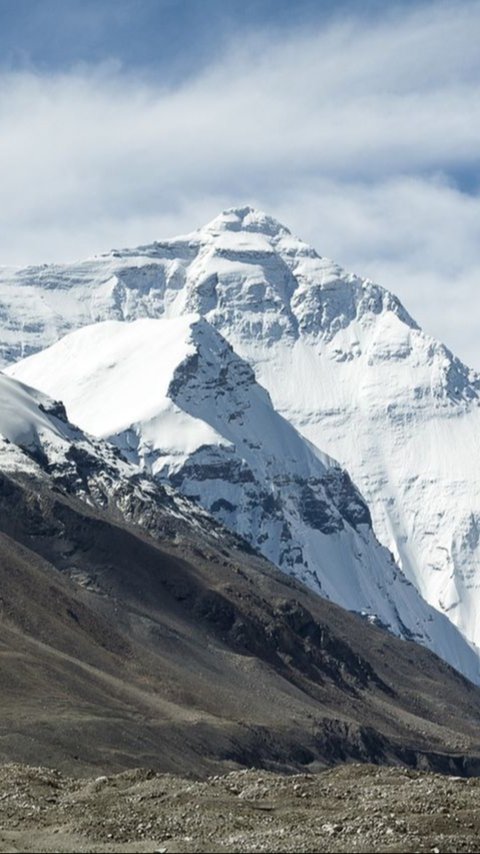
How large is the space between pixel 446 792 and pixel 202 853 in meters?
14.8

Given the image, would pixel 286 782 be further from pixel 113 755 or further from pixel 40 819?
pixel 113 755

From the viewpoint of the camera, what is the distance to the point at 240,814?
60.8 m

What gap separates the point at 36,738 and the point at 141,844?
13325 cm

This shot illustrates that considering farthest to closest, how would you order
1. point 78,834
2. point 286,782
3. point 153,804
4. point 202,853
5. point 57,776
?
point 57,776 → point 286,782 → point 153,804 → point 78,834 → point 202,853

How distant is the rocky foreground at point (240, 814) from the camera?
54750mm

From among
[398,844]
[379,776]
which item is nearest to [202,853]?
[398,844]

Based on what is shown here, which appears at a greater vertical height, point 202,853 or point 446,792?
point 446,792

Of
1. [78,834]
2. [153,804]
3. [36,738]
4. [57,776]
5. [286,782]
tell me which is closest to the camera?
[78,834]

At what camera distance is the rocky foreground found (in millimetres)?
54750

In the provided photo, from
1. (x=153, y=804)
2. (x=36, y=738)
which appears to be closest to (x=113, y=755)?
(x=36, y=738)

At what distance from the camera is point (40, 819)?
61.1 m

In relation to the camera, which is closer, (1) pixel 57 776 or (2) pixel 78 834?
(2) pixel 78 834

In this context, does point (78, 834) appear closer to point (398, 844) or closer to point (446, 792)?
point (398, 844)

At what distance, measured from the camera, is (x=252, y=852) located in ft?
173
